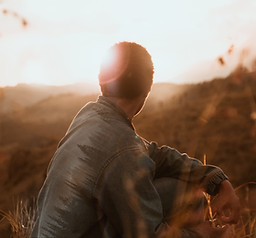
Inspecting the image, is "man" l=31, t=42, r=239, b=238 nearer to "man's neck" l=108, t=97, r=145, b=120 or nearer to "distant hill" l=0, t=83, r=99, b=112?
"man's neck" l=108, t=97, r=145, b=120

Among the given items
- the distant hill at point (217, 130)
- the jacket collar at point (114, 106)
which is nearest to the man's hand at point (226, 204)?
the jacket collar at point (114, 106)

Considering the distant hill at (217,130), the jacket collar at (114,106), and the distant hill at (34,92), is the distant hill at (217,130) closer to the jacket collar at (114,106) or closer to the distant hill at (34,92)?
the jacket collar at (114,106)

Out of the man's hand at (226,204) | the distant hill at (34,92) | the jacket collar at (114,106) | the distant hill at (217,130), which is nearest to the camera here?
the jacket collar at (114,106)

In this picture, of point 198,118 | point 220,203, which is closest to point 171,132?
point 198,118

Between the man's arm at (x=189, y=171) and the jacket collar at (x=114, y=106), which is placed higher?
the jacket collar at (x=114, y=106)

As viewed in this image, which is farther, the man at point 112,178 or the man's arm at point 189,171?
the man's arm at point 189,171

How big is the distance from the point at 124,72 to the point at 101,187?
541 mm

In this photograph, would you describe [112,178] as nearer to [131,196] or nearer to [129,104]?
[131,196]

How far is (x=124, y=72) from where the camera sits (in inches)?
79.6

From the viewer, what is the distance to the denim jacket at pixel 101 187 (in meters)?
1.75

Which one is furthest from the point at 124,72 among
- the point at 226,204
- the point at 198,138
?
the point at 198,138

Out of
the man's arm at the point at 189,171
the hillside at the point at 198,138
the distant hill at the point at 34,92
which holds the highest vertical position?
the man's arm at the point at 189,171

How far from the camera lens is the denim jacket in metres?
1.75

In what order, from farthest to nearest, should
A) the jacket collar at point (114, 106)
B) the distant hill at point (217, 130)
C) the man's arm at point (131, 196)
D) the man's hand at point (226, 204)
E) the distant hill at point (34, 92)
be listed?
the distant hill at point (34, 92) < the distant hill at point (217, 130) < the man's hand at point (226, 204) < the jacket collar at point (114, 106) < the man's arm at point (131, 196)
